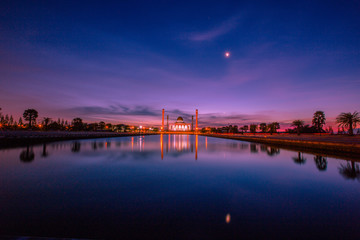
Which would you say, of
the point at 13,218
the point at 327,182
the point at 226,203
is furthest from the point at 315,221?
the point at 13,218

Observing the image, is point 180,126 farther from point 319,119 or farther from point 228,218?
point 228,218

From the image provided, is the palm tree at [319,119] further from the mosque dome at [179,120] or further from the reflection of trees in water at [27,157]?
the mosque dome at [179,120]

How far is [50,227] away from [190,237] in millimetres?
4204

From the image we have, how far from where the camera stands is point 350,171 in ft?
42.2

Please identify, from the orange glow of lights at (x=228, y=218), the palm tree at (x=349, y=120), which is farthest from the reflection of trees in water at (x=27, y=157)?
the palm tree at (x=349, y=120)

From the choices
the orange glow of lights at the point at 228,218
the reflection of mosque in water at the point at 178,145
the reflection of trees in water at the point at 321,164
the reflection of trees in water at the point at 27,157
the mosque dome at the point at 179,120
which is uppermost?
the mosque dome at the point at 179,120

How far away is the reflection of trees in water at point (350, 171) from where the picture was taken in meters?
11.6

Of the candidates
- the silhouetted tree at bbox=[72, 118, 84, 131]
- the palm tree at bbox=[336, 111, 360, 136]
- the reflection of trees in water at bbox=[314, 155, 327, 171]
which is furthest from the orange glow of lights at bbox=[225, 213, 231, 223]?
the silhouetted tree at bbox=[72, 118, 84, 131]

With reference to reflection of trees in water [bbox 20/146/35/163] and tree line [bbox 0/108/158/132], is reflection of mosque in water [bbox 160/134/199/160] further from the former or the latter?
tree line [bbox 0/108/158/132]

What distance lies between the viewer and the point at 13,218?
550 cm

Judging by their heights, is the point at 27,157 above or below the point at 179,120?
below

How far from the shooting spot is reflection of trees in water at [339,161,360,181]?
1164cm

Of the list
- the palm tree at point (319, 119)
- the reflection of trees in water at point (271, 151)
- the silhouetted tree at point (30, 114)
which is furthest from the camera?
the silhouetted tree at point (30, 114)

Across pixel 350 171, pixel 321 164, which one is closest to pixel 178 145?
pixel 321 164
